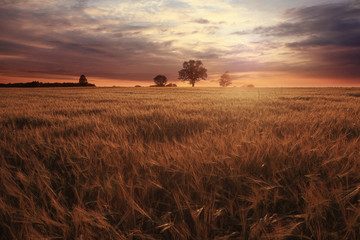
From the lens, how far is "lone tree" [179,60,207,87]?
7300 cm

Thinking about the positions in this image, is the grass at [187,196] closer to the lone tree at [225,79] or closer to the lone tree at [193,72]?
the lone tree at [193,72]

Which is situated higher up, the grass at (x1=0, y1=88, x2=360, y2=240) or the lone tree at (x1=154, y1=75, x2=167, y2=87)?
the lone tree at (x1=154, y1=75, x2=167, y2=87)

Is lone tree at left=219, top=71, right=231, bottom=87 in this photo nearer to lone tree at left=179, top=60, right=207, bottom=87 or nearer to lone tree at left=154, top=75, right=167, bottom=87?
lone tree at left=179, top=60, right=207, bottom=87

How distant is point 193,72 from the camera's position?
73000 mm

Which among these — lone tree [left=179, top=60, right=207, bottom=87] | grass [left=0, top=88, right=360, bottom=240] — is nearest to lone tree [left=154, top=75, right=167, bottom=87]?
lone tree [left=179, top=60, right=207, bottom=87]

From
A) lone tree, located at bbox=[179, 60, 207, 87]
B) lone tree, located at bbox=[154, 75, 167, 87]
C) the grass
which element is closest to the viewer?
the grass

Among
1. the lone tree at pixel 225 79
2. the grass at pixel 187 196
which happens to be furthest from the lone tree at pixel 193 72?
the grass at pixel 187 196

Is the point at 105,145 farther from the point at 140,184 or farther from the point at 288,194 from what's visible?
the point at 288,194

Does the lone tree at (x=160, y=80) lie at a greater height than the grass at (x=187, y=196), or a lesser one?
greater

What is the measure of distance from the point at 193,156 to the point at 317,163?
81 centimetres

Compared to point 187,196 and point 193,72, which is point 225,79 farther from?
point 187,196

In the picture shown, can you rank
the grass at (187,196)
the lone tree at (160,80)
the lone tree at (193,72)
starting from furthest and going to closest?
the lone tree at (160,80)
the lone tree at (193,72)
the grass at (187,196)

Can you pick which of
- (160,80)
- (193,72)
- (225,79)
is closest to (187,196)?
(193,72)

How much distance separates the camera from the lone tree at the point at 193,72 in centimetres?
7300
